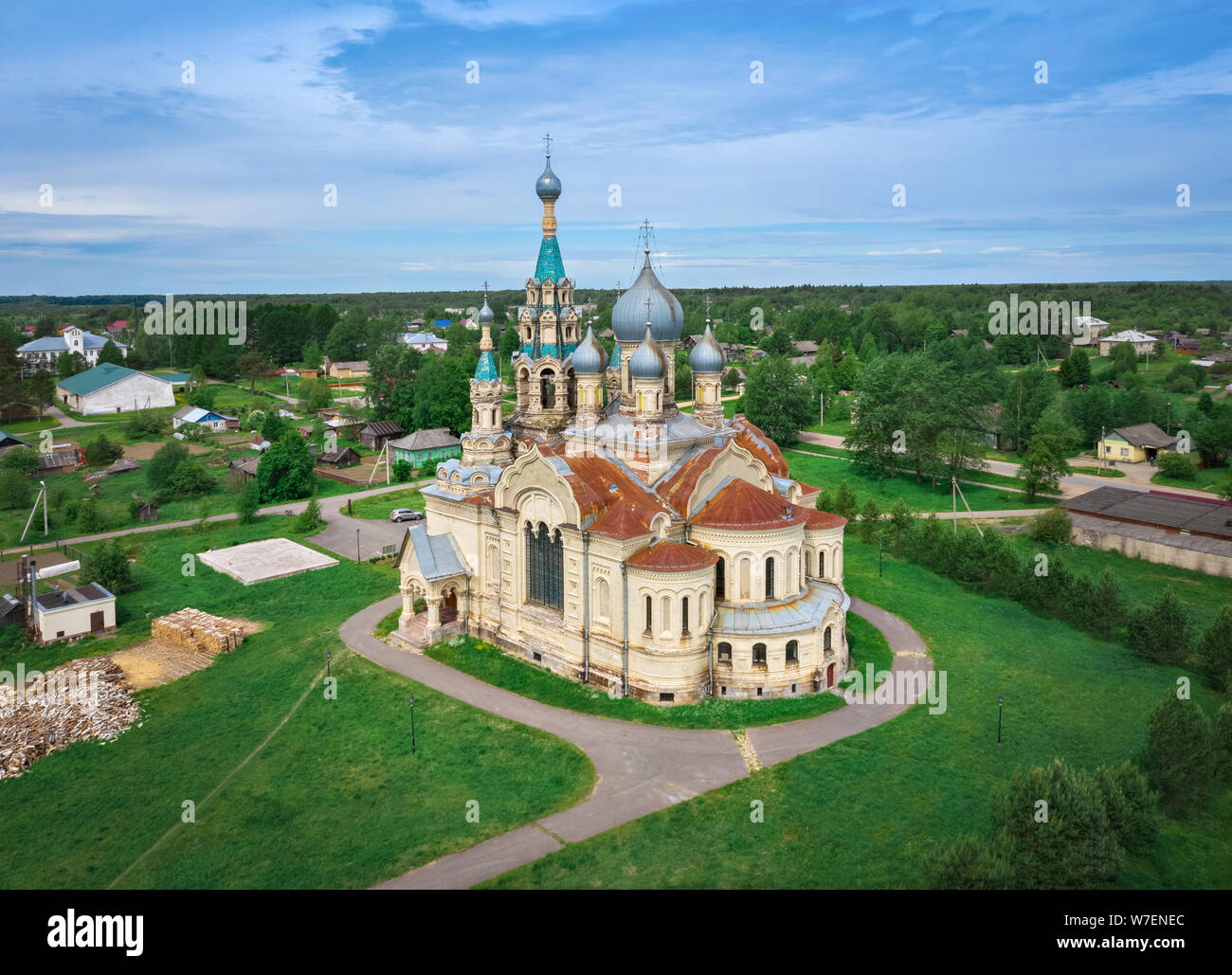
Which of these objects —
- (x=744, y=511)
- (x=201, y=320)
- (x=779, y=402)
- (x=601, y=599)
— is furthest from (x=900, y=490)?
(x=201, y=320)

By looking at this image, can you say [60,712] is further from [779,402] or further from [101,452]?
[779,402]

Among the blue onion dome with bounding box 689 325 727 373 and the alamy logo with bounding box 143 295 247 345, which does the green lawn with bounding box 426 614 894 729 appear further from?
the alamy logo with bounding box 143 295 247 345

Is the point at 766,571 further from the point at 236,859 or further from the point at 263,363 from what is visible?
the point at 263,363

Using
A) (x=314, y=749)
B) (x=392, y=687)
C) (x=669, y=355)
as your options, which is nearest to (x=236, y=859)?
(x=314, y=749)

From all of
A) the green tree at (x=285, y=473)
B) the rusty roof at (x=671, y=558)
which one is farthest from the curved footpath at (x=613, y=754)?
the green tree at (x=285, y=473)

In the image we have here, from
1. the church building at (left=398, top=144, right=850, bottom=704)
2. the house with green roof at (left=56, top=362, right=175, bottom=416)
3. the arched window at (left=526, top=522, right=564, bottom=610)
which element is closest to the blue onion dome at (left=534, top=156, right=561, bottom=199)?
the church building at (left=398, top=144, right=850, bottom=704)
